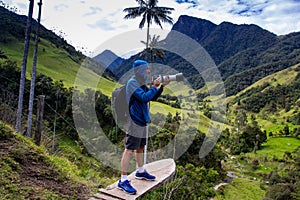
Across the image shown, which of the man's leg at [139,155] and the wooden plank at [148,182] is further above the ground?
the man's leg at [139,155]

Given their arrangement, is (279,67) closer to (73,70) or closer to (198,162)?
(73,70)

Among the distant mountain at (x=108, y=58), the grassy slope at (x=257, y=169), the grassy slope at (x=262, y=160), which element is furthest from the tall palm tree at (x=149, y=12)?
the grassy slope at (x=257, y=169)

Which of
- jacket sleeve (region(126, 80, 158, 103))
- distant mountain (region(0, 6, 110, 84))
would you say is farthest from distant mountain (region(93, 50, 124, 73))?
distant mountain (region(0, 6, 110, 84))

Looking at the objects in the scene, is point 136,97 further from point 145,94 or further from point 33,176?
point 33,176

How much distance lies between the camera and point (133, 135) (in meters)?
3.86

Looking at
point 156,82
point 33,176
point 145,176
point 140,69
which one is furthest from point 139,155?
point 33,176

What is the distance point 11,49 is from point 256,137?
65.3m

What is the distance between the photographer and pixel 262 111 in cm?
11512

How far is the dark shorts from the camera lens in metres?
3.86

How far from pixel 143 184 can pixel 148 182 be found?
128 millimetres

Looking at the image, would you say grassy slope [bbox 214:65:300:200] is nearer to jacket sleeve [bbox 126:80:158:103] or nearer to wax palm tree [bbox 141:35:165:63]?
wax palm tree [bbox 141:35:165:63]

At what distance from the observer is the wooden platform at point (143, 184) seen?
3.63 m

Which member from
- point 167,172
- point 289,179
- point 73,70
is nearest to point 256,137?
point 289,179

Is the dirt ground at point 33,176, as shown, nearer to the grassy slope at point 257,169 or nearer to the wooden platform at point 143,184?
the wooden platform at point 143,184
